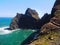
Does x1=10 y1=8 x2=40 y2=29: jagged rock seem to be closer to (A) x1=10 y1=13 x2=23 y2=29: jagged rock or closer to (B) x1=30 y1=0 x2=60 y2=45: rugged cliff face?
(A) x1=10 y1=13 x2=23 y2=29: jagged rock

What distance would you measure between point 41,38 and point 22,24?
119 m

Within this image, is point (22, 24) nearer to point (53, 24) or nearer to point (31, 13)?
point (31, 13)

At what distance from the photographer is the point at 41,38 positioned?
31922mm

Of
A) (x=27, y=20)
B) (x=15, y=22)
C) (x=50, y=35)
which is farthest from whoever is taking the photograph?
(x=27, y=20)

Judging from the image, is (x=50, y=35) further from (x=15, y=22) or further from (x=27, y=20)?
(x=27, y=20)

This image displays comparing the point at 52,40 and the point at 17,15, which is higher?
the point at 17,15

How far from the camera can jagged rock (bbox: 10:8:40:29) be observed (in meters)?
147

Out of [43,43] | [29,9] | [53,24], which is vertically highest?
[29,9]

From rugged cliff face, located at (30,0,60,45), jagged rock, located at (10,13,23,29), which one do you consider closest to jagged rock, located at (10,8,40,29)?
jagged rock, located at (10,13,23,29)

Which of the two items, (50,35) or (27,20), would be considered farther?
(27,20)

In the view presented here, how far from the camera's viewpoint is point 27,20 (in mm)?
151750

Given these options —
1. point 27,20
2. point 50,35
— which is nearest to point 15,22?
point 27,20

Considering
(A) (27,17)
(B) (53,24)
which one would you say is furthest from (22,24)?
(B) (53,24)

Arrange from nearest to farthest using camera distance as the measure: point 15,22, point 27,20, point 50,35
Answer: point 50,35, point 15,22, point 27,20
